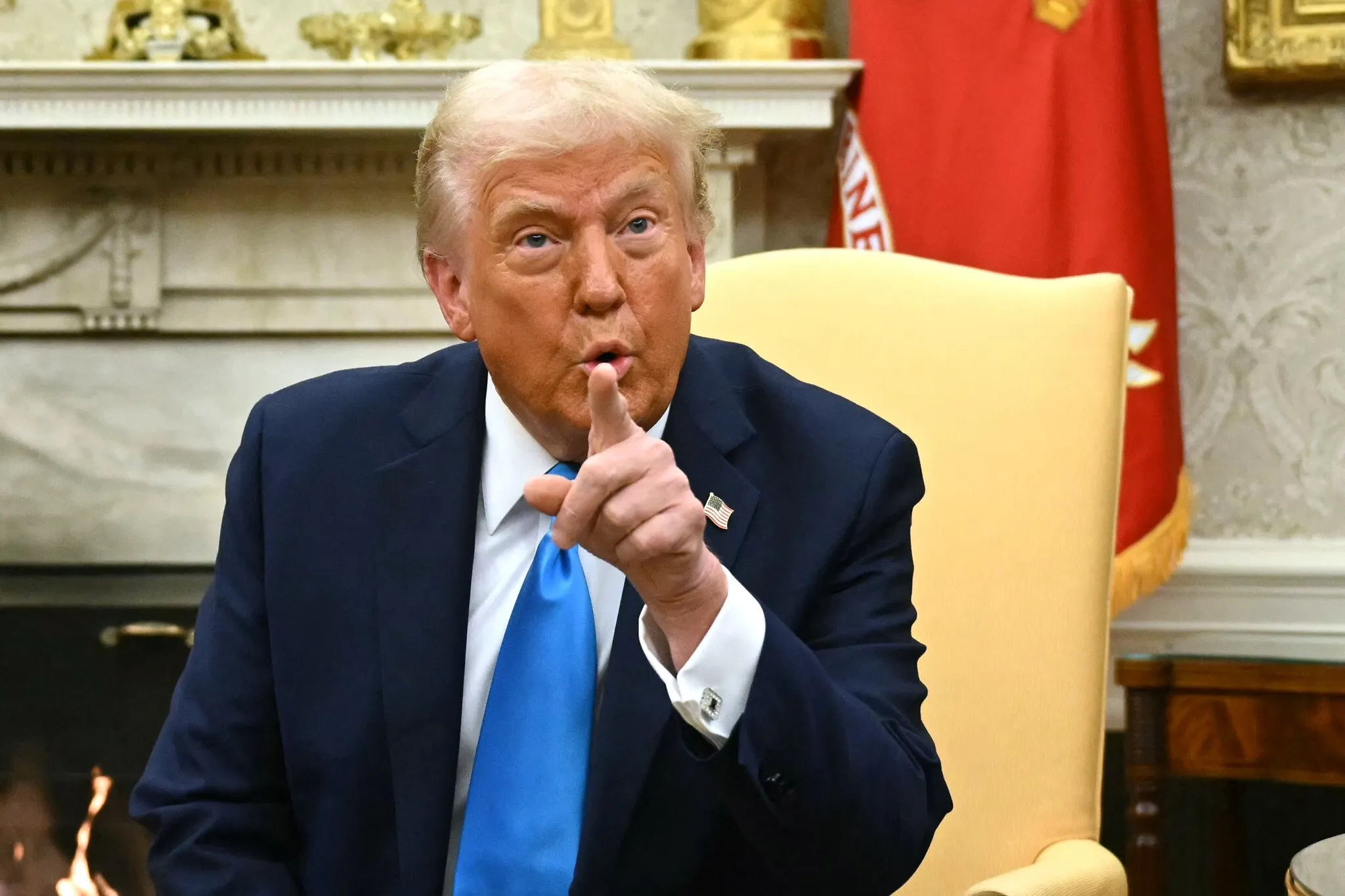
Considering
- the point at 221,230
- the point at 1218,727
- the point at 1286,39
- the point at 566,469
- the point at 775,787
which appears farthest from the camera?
the point at 221,230

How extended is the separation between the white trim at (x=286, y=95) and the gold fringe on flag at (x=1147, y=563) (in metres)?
0.90

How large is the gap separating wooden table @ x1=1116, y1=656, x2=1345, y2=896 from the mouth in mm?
1286

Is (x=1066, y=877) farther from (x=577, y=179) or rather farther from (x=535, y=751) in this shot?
(x=577, y=179)

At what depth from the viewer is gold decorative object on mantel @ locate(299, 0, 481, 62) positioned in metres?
2.83

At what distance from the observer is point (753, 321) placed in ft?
5.68

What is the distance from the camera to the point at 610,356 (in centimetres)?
120

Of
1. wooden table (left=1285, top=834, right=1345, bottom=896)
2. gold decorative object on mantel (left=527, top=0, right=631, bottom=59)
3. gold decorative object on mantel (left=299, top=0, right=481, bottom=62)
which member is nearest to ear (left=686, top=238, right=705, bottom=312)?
wooden table (left=1285, top=834, right=1345, bottom=896)

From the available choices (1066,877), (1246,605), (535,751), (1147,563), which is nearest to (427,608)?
(535,751)

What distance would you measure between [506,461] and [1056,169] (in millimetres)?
1484

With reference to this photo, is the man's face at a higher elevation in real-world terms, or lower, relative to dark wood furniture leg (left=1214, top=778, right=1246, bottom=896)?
higher

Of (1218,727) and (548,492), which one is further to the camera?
(1218,727)

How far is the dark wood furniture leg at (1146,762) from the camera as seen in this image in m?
2.24

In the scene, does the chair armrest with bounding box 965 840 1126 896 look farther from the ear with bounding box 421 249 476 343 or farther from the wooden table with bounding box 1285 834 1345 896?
the ear with bounding box 421 249 476 343

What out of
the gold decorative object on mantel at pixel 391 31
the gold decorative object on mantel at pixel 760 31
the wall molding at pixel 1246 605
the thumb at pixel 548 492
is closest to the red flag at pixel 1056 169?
the gold decorative object on mantel at pixel 760 31
